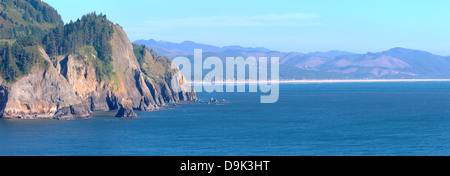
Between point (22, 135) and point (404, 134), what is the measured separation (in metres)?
57.1

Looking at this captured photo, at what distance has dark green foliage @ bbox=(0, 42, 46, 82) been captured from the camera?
10719 centimetres

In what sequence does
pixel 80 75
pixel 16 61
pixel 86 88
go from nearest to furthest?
1. pixel 16 61
2. pixel 80 75
3. pixel 86 88

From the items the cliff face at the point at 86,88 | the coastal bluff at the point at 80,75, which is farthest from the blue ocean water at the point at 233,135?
the coastal bluff at the point at 80,75

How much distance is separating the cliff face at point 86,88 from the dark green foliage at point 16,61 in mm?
1501

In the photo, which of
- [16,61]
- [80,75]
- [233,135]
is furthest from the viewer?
[80,75]

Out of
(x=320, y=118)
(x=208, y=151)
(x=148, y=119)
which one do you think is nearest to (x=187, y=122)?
(x=148, y=119)

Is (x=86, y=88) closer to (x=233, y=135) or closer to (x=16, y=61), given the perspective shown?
(x=16, y=61)

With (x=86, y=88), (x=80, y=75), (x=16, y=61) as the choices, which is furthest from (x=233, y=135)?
(x=80, y=75)

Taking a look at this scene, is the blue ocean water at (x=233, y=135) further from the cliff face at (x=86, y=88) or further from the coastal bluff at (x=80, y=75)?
the coastal bluff at (x=80, y=75)

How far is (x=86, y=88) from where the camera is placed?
125 m

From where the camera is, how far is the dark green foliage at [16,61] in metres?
107

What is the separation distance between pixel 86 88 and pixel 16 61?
701 inches

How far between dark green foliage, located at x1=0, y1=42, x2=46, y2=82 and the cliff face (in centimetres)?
150
